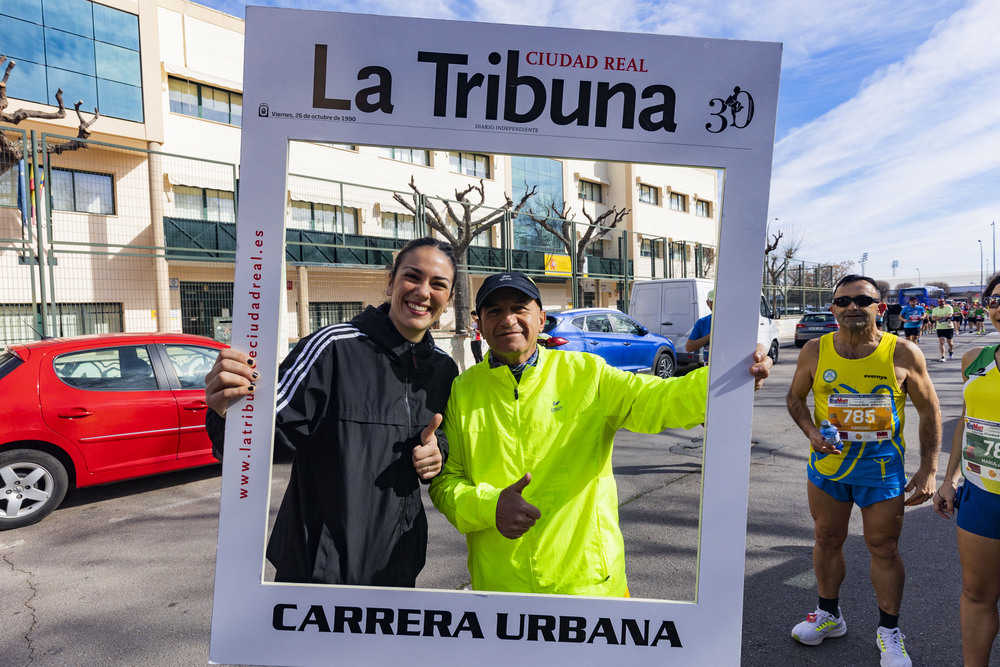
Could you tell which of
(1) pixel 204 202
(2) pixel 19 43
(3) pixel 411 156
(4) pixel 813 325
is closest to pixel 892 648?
(3) pixel 411 156

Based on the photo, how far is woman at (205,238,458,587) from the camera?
154 cm

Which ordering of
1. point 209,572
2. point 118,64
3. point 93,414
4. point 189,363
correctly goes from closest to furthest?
1. point 209,572
2. point 93,414
3. point 189,363
4. point 118,64

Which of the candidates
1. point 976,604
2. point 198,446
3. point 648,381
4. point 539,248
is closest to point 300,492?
point 648,381

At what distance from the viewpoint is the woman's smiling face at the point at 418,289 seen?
1.67 meters

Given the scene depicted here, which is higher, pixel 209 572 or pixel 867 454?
pixel 867 454

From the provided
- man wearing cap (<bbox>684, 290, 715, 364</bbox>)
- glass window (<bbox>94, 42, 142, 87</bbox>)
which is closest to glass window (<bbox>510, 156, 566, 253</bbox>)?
man wearing cap (<bbox>684, 290, 715, 364</bbox>)

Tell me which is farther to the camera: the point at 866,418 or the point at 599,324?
the point at 599,324

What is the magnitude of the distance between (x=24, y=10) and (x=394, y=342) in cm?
2043

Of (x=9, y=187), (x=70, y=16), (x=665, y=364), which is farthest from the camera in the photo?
(x=70, y=16)

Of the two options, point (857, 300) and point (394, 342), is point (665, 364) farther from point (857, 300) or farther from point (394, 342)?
point (394, 342)

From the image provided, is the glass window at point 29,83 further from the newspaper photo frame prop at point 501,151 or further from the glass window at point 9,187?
the newspaper photo frame prop at point 501,151

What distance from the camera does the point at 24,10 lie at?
15102 mm

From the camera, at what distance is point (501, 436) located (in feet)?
5.04

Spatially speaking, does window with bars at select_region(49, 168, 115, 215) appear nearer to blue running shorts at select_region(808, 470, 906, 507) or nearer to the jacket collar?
the jacket collar
